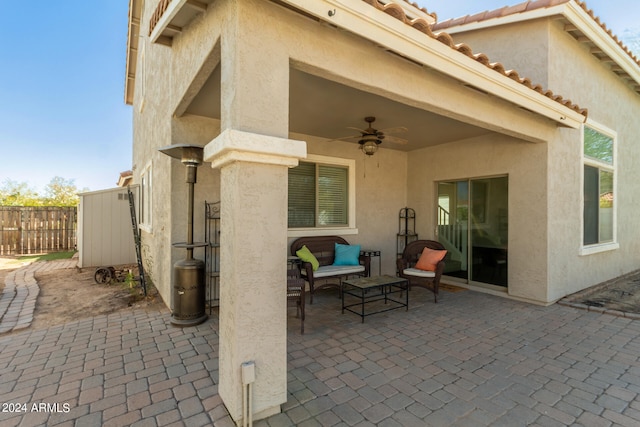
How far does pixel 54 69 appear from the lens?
19.0 metres

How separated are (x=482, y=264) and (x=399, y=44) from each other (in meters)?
5.26

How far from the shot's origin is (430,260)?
19.2 feet

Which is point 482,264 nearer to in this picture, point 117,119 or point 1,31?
point 1,31

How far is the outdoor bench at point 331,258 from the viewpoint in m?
5.61

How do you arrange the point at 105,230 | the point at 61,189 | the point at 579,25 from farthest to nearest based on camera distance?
the point at 61,189
the point at 105,230
the point at 579,25

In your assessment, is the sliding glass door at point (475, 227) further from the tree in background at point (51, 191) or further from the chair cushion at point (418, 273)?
the tree in background at point (51, 191)

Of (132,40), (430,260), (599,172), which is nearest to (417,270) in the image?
(430,260)

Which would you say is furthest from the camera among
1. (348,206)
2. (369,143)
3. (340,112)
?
(348,206)

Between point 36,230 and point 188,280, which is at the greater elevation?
point 36,230

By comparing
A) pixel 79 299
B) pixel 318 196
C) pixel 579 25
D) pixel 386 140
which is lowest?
pixel 79 299

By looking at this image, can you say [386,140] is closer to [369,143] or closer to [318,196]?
[369,143]

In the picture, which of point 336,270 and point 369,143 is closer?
point 369,143

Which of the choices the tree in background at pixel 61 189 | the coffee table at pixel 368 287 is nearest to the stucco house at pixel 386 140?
the coffee table at pixel 368 287

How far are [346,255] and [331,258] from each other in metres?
0.38
